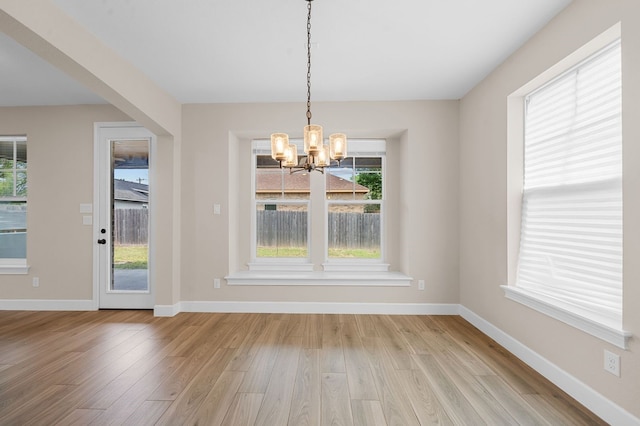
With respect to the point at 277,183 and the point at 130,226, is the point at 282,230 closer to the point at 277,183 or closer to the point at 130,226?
the point at 277,183

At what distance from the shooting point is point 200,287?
398 cm

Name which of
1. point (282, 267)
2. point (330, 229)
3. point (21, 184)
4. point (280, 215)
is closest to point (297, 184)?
point (280, 215)

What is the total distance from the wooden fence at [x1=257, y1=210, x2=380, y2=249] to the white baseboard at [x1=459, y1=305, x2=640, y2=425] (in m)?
1.80

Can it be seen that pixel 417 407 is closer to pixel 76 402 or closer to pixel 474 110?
pixel 76 402

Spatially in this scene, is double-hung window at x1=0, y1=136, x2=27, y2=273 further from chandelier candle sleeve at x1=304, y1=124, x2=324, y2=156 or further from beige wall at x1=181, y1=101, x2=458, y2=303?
chandelier candle sleeve at x1=304, y1=124, x2=324, y2=156

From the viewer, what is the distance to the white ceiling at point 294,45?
221 centimetres

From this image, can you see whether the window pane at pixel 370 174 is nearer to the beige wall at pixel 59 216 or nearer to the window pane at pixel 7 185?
the beige wall at pixel 59 216

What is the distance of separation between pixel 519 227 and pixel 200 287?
11.9 feet

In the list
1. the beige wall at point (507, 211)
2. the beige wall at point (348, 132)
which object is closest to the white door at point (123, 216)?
the beige wall at point (348, 132)

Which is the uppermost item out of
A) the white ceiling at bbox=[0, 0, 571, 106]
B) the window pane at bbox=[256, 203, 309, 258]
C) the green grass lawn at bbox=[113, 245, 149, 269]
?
the white ceiling at bbox=[0, 0, 571, 106]

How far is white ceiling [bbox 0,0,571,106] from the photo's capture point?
7.24ft

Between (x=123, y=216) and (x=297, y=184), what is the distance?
2328 millimetres

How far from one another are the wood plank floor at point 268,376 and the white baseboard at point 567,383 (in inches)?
2.5

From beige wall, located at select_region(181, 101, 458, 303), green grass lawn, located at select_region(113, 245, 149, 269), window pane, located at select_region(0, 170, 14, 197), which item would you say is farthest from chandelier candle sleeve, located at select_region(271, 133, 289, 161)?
window pane, located at select_region(0, 170, 14, 197)
